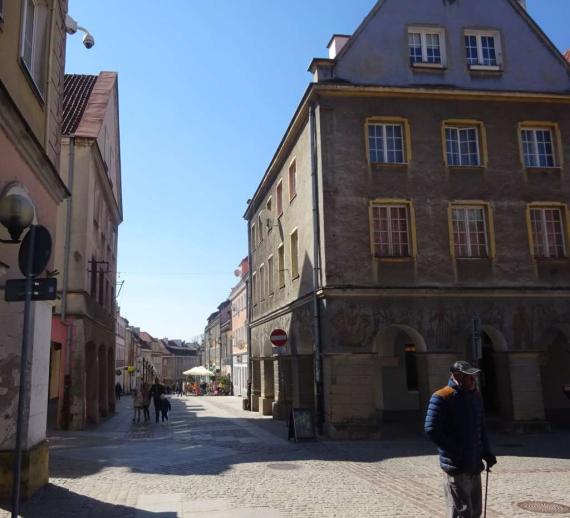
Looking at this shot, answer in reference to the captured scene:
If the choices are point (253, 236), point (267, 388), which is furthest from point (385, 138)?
point (253, 236)

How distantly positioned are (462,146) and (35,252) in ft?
55.3

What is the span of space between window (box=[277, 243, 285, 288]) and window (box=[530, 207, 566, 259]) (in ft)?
32.5

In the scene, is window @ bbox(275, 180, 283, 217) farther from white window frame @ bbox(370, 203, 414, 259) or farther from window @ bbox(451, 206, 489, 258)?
window @ bbox(451, 206, 489, 258)

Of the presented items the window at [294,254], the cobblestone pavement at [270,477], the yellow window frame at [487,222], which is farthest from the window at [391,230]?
the cobblestone pavement at [270,477]

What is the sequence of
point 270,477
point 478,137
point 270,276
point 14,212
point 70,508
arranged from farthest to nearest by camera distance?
point 270,276 → point 478,137 → point 270,477 → point 70,508 → point 14,212

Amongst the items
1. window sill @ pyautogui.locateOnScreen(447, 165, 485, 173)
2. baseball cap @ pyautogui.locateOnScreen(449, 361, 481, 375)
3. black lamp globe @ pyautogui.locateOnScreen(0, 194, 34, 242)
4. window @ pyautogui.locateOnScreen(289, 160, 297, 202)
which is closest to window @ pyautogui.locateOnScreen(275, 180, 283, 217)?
window @ pyautogui.locateOnScreen(289, 160, 297, 202)

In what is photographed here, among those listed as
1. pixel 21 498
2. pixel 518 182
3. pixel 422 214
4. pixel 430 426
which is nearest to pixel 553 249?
pixel 518 182

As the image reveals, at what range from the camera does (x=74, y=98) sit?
2603 cm

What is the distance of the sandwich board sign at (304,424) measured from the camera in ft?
55.1

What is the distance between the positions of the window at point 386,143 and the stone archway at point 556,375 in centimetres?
773

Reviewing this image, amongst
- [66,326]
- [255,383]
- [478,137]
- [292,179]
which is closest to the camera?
[478,137]

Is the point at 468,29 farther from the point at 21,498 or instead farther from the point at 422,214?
the point at 21,498

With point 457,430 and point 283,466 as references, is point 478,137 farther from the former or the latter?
point 457,430

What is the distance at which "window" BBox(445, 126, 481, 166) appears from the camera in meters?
19.8
